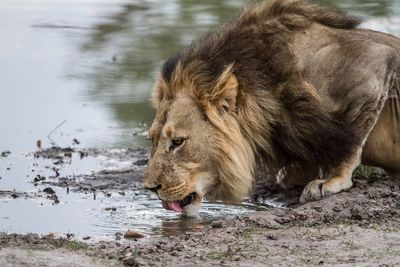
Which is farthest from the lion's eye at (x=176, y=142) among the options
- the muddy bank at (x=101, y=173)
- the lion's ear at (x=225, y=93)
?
the muddy bank at (x=101, y=173)

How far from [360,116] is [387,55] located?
1.46ft

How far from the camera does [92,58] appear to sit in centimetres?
1330

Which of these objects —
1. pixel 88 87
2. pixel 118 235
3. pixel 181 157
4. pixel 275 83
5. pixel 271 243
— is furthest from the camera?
pixel 88 87

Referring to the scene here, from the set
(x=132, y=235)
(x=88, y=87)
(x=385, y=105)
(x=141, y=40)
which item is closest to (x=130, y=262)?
(x=132, y=235)

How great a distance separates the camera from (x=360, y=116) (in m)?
7.73

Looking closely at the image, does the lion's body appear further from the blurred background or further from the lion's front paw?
the blurred background

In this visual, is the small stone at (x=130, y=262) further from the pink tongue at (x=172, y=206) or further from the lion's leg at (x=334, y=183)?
the lion's leg at (x=334, y=183)

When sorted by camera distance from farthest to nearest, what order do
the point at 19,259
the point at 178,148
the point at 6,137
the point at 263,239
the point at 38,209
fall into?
the point at 6,137 < the point at 38,209 < the point at 178,148 < the point at 263,239 < the point at 19,259

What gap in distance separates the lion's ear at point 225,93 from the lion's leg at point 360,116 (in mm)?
827

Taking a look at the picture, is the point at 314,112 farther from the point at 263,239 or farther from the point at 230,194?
the point at 263,239

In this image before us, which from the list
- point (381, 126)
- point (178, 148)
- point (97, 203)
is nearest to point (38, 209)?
point (97, 203)

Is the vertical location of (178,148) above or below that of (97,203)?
above

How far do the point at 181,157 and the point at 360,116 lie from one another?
125 cm

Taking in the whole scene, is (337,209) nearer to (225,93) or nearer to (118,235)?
(225,93)
